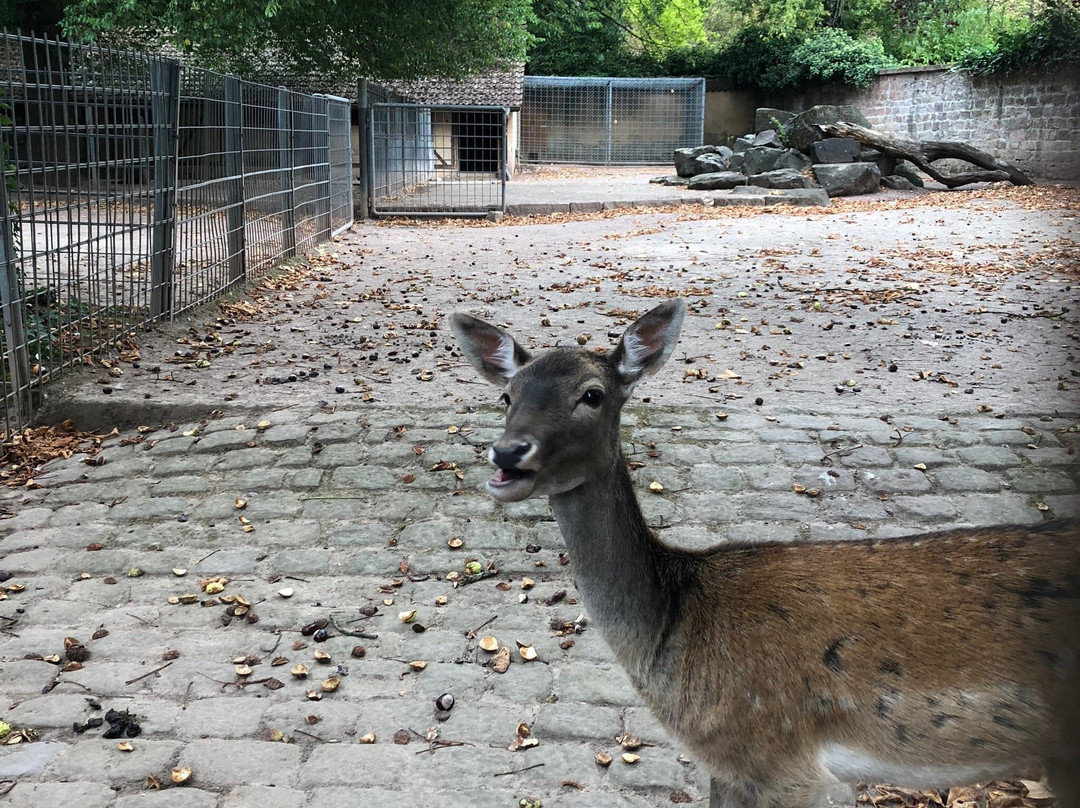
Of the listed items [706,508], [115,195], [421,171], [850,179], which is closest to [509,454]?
[706,508]

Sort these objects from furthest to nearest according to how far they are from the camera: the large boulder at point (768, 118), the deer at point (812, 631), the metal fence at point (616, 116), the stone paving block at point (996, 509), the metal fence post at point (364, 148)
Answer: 1. the metal fence at point (616, 116)
2. the large boulder at point (768, 118)
3. the metal fence post at point (364, 148)
4. the stone paving block at point (996, 509)
5. the deer at point (812, 631)

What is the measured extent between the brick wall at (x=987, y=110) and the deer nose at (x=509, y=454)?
18.9 m

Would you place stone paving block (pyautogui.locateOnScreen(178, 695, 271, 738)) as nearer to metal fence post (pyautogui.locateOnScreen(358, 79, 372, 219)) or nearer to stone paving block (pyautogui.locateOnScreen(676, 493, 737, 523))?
stone paving block (pyautogui.locateOnScreen(676, 493, 737, 523))

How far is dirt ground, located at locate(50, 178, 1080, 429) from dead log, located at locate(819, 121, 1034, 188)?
Result: 5.87 m

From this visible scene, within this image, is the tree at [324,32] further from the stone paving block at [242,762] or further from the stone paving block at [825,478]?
the stone paving block at [242,762]

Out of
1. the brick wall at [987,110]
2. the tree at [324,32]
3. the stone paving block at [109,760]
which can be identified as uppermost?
the tree at [324,32]

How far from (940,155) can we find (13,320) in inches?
827

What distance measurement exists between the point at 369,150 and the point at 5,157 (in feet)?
41.3

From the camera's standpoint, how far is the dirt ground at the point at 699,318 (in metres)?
7.05

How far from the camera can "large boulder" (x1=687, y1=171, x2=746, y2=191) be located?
76.4 feet

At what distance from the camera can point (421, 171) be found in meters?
21.8

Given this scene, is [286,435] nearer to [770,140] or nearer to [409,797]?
[409,797]

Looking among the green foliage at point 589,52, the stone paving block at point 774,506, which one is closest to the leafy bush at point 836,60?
the green foliage at point 589,52

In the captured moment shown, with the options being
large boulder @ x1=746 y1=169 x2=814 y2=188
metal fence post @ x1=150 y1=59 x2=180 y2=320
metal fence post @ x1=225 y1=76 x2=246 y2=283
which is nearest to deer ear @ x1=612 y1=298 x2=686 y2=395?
metal fence post @ x1=150 y1=59 x2=180 y2=320
